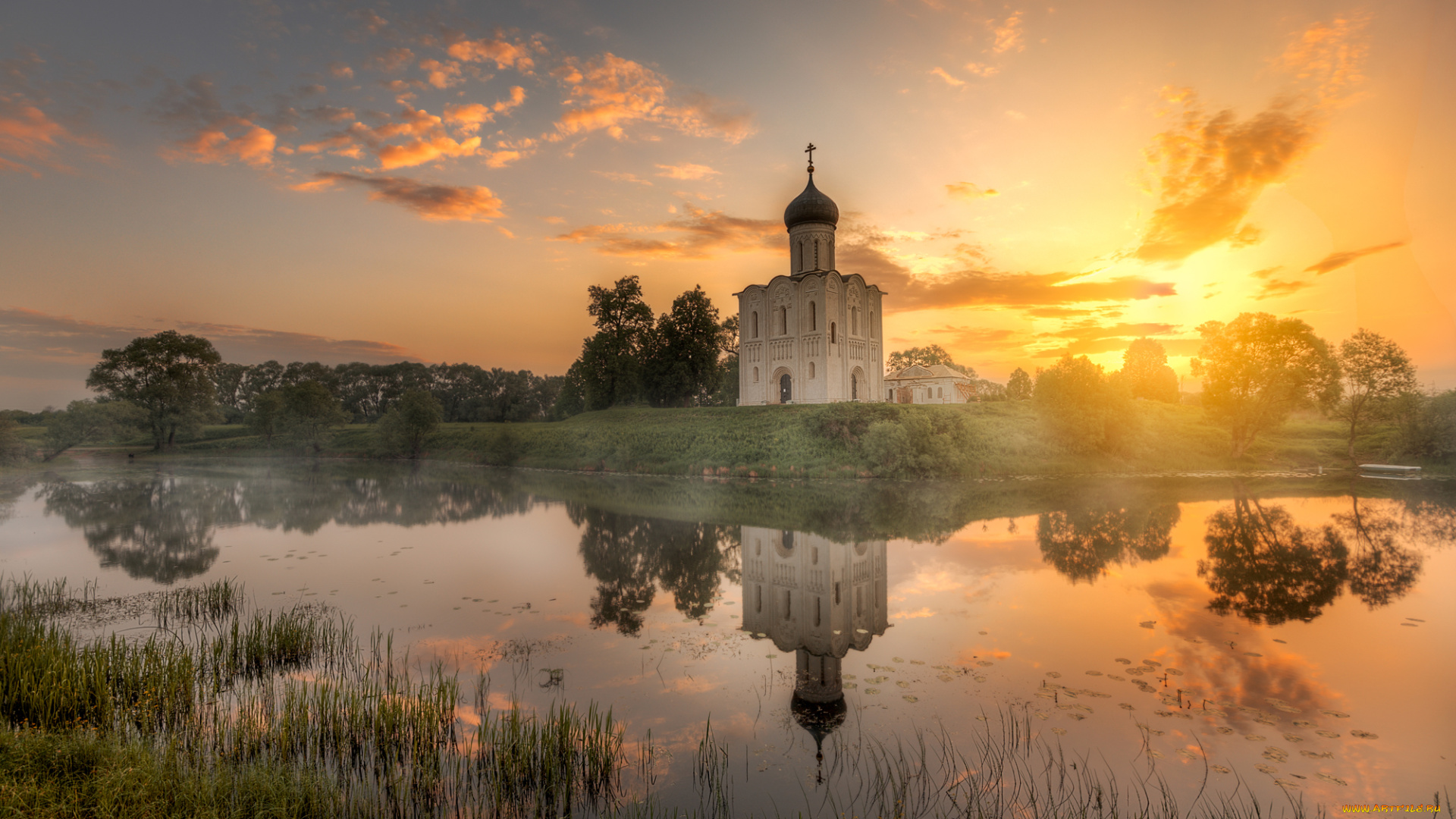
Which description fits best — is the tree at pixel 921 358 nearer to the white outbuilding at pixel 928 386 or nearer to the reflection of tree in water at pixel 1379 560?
the white outbuilding at pixel 928 386

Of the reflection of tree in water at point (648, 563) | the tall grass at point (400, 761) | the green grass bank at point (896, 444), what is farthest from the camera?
the green grass bank at point (896, 444)

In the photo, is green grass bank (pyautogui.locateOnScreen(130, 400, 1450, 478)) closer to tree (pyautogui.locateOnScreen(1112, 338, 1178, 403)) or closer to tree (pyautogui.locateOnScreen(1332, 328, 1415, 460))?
tree (pyautogui.locateOnScreen(1332, 328, 1415, 460))

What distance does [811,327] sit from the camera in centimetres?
4256

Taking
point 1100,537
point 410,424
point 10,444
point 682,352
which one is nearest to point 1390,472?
point 1100,537

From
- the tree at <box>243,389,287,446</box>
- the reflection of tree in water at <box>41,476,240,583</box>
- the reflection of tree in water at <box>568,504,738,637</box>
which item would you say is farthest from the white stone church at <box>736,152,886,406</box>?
the tree at <box>243,389,287,446</box>

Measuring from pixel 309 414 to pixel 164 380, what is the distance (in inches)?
388

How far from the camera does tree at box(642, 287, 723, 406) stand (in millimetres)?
48969

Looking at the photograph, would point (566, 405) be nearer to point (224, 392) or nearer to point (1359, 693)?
point (224, 392)

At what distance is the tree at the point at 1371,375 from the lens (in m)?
32.8

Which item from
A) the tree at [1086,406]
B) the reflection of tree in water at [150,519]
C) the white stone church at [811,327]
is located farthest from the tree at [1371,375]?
the reflection of tree in water at [150,519]

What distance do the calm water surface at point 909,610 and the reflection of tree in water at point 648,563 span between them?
0.10 meters

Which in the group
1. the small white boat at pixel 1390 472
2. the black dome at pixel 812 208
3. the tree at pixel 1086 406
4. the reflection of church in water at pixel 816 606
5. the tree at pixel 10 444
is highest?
the black dome at pixel 812 208

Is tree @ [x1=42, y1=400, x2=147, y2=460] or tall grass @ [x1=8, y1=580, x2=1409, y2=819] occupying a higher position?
tree @ [x1=42, y1=400, x2=147, y2=460]

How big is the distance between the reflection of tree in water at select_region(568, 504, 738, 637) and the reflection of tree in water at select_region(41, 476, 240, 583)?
8566 mm
